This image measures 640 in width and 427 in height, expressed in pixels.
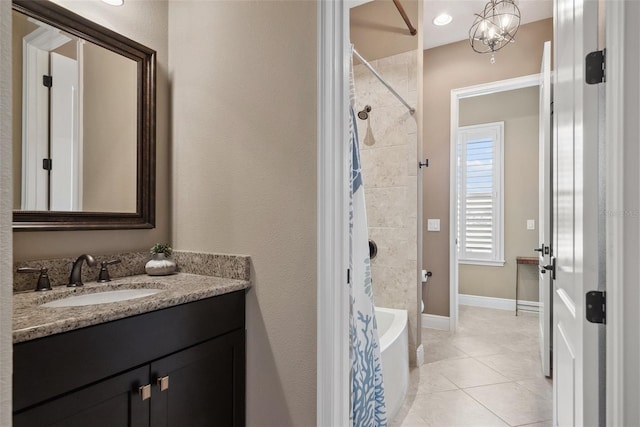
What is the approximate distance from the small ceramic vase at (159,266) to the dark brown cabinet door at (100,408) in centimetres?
57

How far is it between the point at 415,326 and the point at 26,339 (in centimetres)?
248

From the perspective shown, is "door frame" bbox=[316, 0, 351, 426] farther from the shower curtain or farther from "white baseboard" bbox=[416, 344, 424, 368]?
"white baseboard" bbox=[416, 344, 424, 368]

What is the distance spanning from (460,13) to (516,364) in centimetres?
317

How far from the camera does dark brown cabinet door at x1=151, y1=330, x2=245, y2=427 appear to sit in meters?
1.18

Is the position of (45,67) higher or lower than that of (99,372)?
higher

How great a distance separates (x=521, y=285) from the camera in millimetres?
4332

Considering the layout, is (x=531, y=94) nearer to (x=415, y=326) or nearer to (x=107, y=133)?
(x=415, y=326)

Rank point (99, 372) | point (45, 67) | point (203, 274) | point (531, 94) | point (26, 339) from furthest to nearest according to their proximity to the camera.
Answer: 1. point (531, 94)
2. point (203, 274)
3. point (45, 67)
4. point (99, 372)
5. point (26, 339)

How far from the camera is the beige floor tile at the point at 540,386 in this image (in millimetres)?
2270

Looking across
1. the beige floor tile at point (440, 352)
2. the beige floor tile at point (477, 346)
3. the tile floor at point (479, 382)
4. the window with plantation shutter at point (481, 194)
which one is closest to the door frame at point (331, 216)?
the tile floor at point (479, 382)

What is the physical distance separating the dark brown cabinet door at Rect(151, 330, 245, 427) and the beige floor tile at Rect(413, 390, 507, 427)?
3.82 ft

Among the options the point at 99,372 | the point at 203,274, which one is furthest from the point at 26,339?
the point at 203,274
